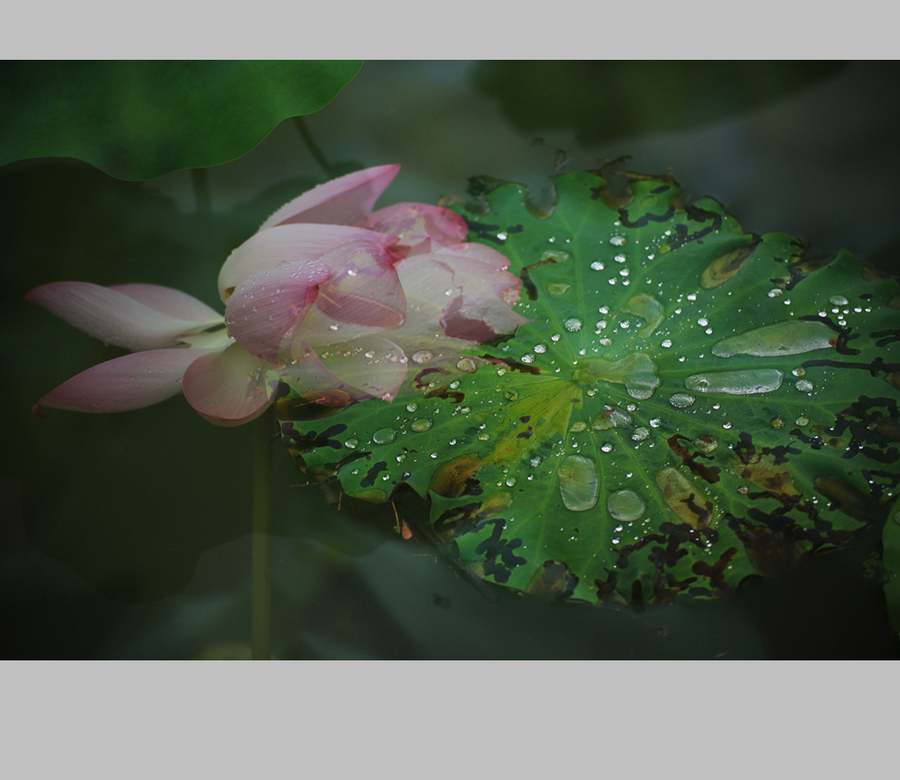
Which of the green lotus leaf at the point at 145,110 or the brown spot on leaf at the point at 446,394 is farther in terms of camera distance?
the green lotus leaf at the point at 145,110

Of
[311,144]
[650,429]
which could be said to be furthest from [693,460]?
[311,144]

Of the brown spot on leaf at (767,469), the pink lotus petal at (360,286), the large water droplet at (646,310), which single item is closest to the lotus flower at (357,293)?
the pink lotus petal at (360,286)

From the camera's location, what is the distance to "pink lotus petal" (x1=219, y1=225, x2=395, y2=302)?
1.84 feet

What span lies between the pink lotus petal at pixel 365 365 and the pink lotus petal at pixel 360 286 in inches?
1.5

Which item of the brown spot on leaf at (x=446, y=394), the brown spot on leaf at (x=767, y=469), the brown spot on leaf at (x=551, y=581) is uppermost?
the brown spot on leaf at (x=446, y=394)

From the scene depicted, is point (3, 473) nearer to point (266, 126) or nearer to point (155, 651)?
point (155, 651)

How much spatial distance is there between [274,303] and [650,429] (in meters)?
0.33

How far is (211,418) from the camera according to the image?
1.92 feet

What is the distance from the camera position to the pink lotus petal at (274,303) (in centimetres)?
50

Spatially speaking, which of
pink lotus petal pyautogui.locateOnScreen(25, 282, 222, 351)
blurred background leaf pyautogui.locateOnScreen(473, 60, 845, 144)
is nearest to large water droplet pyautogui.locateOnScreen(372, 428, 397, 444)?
pink lotus petal pyautogui.locateOnScreen(25, 282, 222, 351)

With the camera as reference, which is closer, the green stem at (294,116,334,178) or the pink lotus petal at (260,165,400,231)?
the pink lotus petal at (260,165,400,231)

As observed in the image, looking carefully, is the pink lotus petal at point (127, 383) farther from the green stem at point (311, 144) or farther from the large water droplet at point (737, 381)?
the large water droplet at point (737, 381)

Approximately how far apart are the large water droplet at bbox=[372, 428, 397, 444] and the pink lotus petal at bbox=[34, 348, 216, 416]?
18 cm

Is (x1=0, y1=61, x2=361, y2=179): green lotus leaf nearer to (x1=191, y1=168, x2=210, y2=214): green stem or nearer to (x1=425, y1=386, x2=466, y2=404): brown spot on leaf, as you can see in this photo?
(x1=191, y1=168, x2=210, y2=214): green stem
